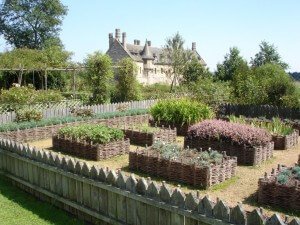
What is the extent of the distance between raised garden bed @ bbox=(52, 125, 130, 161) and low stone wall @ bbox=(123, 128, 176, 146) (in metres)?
1.80

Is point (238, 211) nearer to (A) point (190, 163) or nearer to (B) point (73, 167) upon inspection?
(B) point (73, 167)

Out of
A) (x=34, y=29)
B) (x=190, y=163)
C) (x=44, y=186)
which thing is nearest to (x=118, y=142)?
(x=190, y=163)

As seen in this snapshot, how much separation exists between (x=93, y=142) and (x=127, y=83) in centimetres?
1806

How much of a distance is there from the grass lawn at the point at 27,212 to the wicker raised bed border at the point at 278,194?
4.43 m

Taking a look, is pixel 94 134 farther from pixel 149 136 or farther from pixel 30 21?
pixel 30 21

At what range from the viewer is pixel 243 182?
11234mm

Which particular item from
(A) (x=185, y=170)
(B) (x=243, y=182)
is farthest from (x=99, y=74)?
(B) (x=243, y=182)

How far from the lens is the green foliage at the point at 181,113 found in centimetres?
1908

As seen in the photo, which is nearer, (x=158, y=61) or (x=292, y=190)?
(x=292, y=190)

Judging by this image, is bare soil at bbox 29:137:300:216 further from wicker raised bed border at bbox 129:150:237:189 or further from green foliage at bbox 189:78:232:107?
green foliage at bbox 189:78:232:107

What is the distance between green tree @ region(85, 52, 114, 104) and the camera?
96.5 ft

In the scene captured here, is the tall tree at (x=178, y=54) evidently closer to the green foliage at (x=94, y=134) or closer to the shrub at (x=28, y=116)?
the shrub at (x=28, y=116)

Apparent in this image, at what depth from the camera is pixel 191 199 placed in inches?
238

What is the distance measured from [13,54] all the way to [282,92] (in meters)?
28.4
